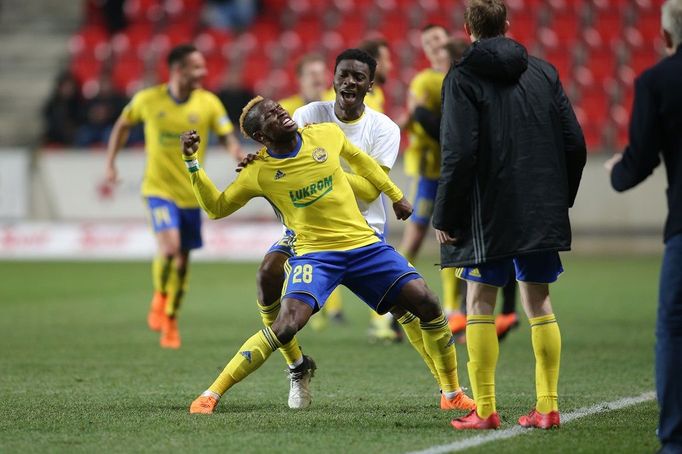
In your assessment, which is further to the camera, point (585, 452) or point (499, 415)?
point (499, 415)

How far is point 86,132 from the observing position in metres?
21.2

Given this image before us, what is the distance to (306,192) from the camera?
22.0 ft

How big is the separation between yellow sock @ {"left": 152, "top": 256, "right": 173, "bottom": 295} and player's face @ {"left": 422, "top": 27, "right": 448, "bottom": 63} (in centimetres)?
292

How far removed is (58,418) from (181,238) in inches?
179

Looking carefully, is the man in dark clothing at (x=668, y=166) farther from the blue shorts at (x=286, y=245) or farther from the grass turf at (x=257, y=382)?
the blue shorts at (x=286, y=245)

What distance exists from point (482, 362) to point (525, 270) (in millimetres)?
507

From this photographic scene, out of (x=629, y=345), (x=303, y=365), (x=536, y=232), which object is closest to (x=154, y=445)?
(x=303, y=365)

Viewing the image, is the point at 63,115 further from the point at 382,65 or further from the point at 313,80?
the point at 382,65

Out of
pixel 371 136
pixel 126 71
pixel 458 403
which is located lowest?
pixel 458 403

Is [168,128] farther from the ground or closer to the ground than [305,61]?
closer to the ground

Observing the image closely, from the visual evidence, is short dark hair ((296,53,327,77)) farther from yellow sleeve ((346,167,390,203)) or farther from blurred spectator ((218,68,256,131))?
blurred spectator ((218,68,256,131))

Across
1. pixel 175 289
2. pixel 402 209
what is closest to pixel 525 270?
pixel 402 209

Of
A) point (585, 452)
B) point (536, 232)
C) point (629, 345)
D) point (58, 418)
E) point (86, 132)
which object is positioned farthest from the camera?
point (86, 132)

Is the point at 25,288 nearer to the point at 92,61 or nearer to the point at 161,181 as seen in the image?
the point at 161,181
